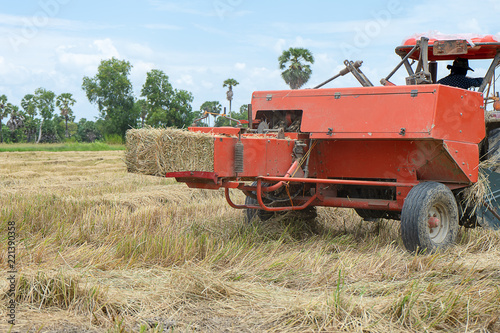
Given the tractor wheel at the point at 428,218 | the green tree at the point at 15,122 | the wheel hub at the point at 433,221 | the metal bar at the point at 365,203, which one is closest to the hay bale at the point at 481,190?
the tractor wheel at the point at 428,218

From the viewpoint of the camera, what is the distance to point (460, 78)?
6.92 meters

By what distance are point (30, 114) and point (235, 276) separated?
7002 cm

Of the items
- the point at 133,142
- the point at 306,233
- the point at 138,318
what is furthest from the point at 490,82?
the point at 138,318

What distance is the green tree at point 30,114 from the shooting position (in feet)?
214

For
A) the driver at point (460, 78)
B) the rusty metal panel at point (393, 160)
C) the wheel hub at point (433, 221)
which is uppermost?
the driver at point (460, 78)

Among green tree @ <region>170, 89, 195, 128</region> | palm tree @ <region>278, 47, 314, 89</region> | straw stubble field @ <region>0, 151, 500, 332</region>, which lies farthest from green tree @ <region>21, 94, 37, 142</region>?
straw stubble field @ <region>0, 151, 500, 332</region>

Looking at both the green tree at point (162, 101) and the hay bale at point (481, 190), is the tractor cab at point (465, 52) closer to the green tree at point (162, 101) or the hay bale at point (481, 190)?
the hay bale at point (481, 190)

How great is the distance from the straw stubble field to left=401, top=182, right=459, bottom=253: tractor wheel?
156mm

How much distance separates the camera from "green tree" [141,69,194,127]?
4322cm

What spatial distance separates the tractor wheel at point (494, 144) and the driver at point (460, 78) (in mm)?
612

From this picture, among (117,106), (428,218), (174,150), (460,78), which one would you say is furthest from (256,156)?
(117,106)

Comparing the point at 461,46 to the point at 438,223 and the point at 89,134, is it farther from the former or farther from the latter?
the point at 89,134

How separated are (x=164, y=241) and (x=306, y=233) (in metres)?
2.12

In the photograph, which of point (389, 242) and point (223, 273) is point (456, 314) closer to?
point (223, 273)
